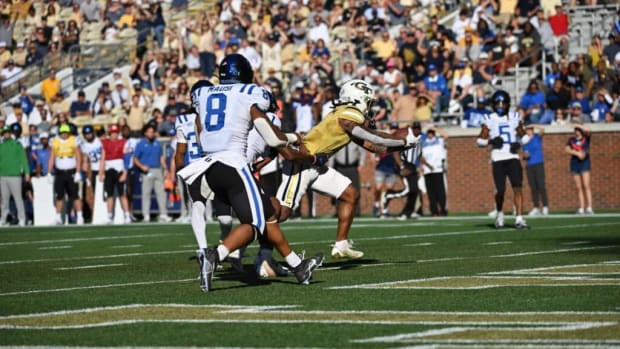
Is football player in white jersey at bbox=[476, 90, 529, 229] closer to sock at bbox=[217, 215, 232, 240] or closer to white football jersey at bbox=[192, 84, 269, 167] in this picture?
sock at bbox=[217, 215, 232, 240]

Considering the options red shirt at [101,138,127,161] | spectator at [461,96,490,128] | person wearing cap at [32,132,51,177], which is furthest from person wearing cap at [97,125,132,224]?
spectator at [461,96,490,128]

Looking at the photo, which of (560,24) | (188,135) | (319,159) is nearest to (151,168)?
(560,24)

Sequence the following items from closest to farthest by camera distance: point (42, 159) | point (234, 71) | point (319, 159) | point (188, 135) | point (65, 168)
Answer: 1. point (234, 71)
2. point (319, 159)
3. point (188, 135)
4. point (65, 168)
5. point (42, 159)

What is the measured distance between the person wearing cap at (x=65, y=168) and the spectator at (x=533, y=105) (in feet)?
28.6

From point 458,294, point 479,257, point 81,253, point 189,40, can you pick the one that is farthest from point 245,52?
point 458,294

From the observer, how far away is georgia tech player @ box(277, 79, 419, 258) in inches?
521

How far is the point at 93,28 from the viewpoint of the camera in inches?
1492

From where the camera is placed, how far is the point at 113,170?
28531mm

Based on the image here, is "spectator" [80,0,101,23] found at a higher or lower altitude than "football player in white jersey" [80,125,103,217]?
higher

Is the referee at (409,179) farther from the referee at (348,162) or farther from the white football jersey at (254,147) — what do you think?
the white football jersey at (254,147)

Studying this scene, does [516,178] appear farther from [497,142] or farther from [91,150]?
[91,150]

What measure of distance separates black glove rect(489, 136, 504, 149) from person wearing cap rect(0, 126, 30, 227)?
11072mm

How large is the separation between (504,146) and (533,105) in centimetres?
750

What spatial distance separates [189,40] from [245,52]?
306cm
